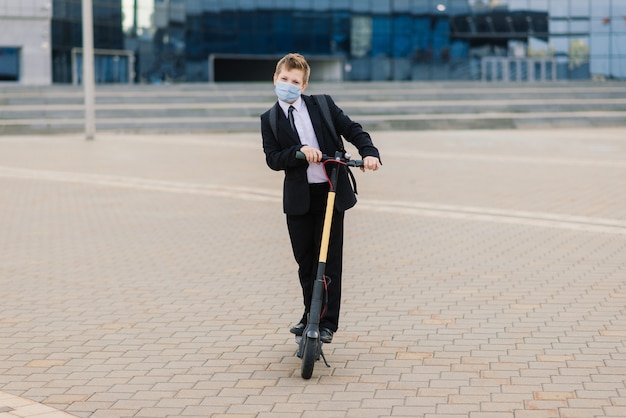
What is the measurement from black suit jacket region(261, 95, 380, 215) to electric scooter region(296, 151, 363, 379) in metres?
0.10

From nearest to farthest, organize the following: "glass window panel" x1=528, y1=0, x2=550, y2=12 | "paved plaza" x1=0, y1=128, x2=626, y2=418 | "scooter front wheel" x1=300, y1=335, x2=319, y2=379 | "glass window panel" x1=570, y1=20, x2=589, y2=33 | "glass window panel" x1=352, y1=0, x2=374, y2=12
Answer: "paved plaza" x1=0, y1=128, x2=626, y2=418 < "scooter front wheel" x1=300, y1=335, x2=319, y2=379 < "glass window panel" x1=352, y1=0, x2=374, y2=12 < "glass window panel" x1=570, y1=20, x2=589, y2=33 < "glass window panel" x1=528, y1=0, x2=550, y2=12

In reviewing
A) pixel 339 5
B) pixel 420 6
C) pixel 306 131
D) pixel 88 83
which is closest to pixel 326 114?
pixel 306 131

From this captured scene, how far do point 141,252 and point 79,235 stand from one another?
1.34 metres

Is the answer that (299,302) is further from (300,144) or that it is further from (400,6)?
(400,6)

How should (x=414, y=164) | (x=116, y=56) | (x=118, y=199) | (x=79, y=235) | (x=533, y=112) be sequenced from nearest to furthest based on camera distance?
(x=79, y=235), (x=118, y=199), (x=414, y=164), (x=533, y=112), (x=116, y=56)

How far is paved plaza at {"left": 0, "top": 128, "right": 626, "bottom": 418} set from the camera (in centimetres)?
500

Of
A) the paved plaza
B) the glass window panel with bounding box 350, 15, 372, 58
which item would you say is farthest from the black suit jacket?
the glass window panel with bounding box 350, 15, 372, 58

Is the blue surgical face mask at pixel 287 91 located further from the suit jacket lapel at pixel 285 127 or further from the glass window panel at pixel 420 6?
the glass window panel at pixel 420 6

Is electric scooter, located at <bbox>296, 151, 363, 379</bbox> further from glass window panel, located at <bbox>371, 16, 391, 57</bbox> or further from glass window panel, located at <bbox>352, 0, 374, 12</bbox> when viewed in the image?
glass window panel, located at <bbox>352, 0, 374, 12</bbox>

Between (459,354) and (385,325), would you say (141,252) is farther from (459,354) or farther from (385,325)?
(459,354)

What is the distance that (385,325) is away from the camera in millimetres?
6574

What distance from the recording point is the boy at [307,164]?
17.6 feet

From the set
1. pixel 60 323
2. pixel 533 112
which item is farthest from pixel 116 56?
pixel 60 323

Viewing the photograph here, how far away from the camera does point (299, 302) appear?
7.30 m
